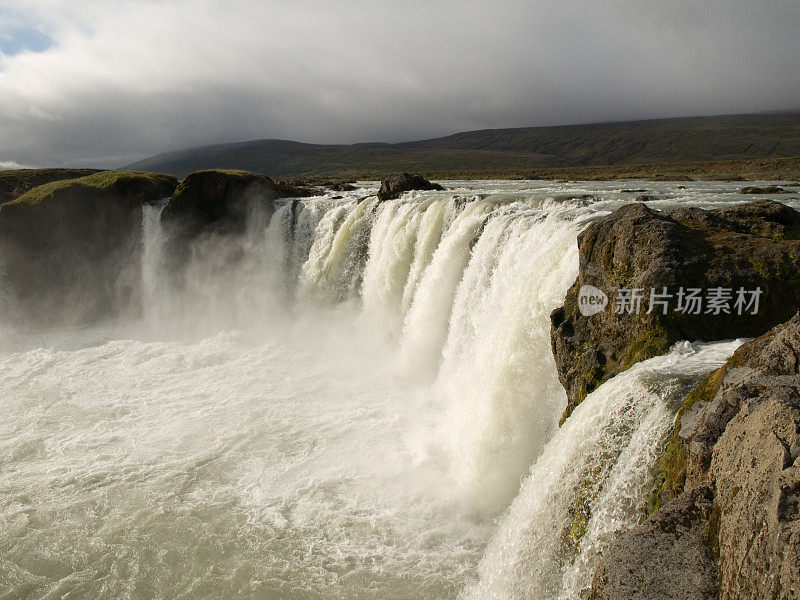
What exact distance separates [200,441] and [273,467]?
259cm

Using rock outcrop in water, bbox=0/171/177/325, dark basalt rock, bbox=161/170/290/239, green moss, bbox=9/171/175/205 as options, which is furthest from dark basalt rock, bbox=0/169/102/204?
dark basalt rock, bbox=161/170/290/239

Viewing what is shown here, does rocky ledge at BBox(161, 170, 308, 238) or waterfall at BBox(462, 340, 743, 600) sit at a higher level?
rocky ledge at BBox(161, 170, 308, 238)

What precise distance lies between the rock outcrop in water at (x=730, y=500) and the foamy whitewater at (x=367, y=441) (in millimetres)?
634

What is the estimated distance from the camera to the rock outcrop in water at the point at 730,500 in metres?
3.55

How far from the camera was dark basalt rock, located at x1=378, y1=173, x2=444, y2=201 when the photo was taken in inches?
867

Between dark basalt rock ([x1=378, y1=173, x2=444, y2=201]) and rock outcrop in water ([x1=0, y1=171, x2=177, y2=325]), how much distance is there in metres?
13.6

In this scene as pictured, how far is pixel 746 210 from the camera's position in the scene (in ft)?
31.7

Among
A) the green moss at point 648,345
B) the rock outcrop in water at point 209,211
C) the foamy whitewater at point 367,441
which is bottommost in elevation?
the foamy whitewater at point 367,441

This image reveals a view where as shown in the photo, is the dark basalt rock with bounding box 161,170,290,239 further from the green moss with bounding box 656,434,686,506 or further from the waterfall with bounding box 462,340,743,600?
the green moss with bounding box 656,434,686,506

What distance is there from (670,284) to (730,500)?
429cm

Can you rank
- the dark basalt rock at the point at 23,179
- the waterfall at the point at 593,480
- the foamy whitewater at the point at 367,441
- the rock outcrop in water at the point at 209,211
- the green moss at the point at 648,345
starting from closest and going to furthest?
the waterfall at the point at 593,480 < the foamy whitewater at the point at 367,441 < the green moss at the point at 648,345 < the rock outcrop in water at the point at 209,211 < the dark basalt rock at the point at 23,179

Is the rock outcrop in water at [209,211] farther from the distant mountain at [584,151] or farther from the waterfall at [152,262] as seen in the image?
the distant mountain at [584,151]

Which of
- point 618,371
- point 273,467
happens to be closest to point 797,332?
point 618,371

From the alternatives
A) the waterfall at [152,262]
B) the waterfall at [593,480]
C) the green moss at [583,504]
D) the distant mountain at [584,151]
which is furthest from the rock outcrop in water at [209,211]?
the distant mountain at [584,151]
